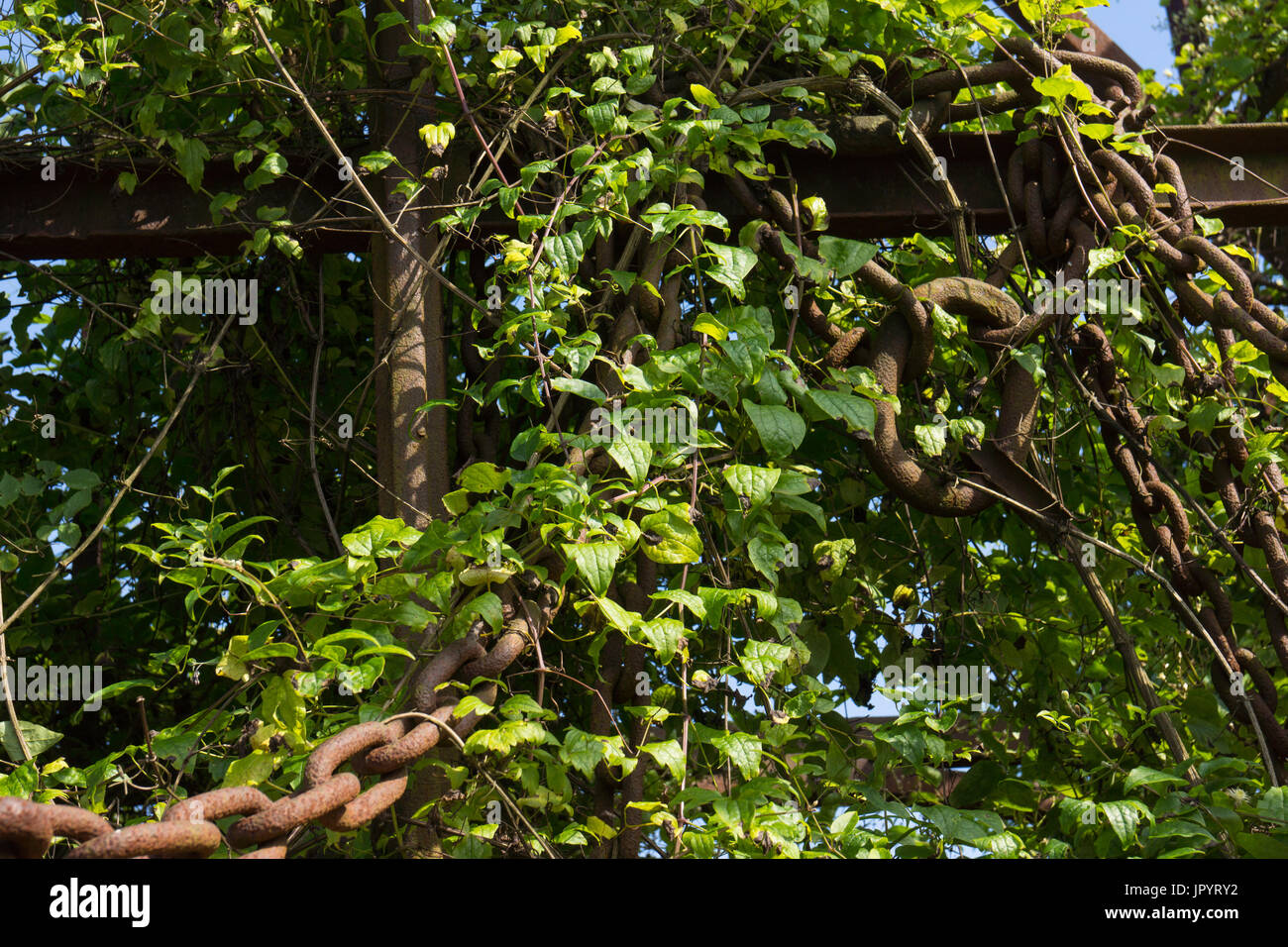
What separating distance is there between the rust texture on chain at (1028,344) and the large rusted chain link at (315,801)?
0.11 meters

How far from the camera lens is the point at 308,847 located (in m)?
1.50

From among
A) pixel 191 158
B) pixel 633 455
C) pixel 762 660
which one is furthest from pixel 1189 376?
pixel 191 158

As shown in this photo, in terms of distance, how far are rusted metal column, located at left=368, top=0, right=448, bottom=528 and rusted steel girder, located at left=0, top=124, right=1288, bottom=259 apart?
0.14 metres

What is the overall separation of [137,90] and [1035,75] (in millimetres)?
1739

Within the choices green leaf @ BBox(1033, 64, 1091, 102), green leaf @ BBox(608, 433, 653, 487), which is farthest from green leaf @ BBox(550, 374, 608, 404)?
green leaf @ BBox(1033, 64, 1091, 102)

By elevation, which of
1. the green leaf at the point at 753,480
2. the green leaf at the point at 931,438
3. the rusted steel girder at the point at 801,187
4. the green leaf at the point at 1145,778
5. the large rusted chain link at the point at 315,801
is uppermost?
the rusted steel girder at the point at 801,187

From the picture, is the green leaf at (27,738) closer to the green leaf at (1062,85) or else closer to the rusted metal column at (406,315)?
the rusted metal column at (406,315)

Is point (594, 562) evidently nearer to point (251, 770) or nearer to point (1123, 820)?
point (251, 770)

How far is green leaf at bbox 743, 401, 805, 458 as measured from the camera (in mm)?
1600

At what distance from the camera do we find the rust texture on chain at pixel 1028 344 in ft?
5.70

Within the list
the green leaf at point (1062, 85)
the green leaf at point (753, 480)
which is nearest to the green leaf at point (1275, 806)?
the green leaf at point (753, 480)

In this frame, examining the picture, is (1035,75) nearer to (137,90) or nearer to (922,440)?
(922,440)

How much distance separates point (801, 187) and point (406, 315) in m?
0.73

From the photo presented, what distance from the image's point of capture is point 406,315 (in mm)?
1892
